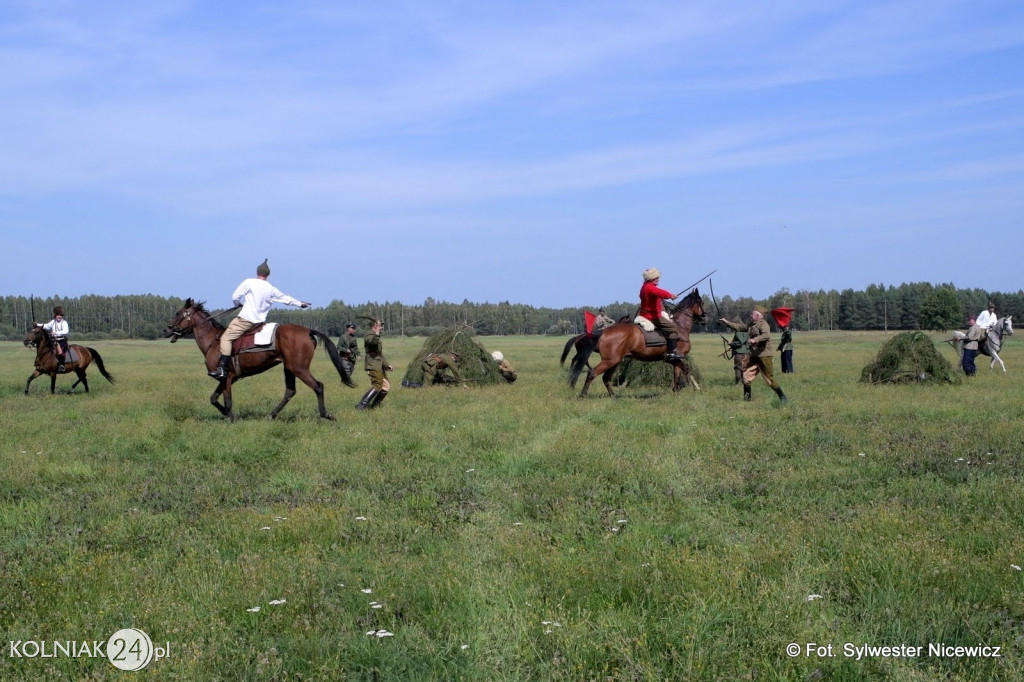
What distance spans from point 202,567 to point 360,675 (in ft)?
7.38

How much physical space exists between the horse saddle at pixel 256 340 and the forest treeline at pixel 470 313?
68074 mm

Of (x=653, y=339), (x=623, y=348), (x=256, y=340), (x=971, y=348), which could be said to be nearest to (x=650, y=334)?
(x=653, y=339)

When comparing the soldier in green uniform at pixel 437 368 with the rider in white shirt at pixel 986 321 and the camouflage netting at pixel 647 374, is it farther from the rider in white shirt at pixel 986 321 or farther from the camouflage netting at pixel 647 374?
the rider in white shirt at pixel 986 321

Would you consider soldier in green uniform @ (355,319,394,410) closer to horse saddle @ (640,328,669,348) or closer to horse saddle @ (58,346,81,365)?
horse saddle @ (640,328,669,348)

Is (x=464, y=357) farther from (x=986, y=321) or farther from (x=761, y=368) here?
(x=986, y=321)

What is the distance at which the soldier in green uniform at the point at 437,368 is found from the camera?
2197 cm

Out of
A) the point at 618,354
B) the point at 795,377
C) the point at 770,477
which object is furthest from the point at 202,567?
the point at 795,377

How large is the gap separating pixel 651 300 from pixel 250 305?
8235 millimetres

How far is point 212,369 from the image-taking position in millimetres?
15227

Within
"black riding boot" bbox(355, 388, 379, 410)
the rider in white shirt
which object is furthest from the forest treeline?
"black riding boot" bbox(355, 388, 379, 410)

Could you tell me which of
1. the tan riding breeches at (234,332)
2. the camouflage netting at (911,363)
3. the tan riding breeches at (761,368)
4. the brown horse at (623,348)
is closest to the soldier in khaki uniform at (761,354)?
the tan riding breeches at (761,368)

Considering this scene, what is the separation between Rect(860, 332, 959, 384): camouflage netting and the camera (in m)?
18.9

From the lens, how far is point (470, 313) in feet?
412

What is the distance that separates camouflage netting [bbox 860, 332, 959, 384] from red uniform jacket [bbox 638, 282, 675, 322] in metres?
5.96
